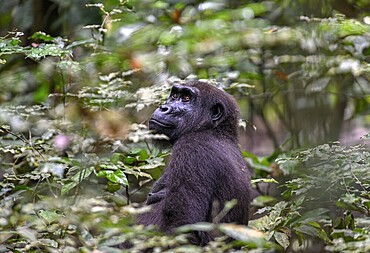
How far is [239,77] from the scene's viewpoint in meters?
6.85

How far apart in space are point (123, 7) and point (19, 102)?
1273mm

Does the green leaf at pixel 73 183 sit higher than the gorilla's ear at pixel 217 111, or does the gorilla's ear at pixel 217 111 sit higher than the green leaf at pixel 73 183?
the gorilla's ear at pixel 217 111

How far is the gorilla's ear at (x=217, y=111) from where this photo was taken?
4.86 meters

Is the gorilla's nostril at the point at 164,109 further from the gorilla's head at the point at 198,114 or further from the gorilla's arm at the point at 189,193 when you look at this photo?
the gorilla's arm at the point at 189,193

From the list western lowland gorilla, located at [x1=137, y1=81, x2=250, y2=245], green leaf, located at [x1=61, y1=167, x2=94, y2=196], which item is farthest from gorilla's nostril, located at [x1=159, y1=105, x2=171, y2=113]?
green leaf, located at [x1=61, y1=167, x2=94, y2=196]

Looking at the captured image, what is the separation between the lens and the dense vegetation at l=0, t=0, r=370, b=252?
427cm

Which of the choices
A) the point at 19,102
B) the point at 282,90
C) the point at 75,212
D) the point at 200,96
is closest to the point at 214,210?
the point at 200,96

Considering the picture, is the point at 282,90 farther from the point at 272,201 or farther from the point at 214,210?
the point at 214,210

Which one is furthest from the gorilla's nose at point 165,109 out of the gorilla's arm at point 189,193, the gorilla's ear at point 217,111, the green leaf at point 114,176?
the green leaf at point 114,176

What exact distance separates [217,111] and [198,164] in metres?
0.60

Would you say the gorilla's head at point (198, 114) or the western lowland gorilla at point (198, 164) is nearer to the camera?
the western lowland gorilla at point (198, 164)

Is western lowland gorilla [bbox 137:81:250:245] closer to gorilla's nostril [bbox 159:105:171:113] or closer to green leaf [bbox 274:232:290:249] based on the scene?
gorilla's nostril [bbox 159:105:171:113]

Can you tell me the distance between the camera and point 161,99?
5.36 m

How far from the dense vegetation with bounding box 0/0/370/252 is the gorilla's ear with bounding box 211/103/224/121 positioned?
1.15 feet
